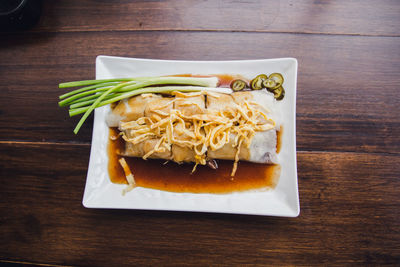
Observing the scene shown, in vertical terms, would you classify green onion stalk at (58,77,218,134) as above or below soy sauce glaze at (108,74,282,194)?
above

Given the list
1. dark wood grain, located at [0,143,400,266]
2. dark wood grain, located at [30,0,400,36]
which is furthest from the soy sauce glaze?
dark wood grain, located at [30,0,400,36]

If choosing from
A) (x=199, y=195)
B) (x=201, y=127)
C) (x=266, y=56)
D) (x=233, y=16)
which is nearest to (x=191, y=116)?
(x=201, y=127)

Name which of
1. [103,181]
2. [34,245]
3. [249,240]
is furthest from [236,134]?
[34,245]

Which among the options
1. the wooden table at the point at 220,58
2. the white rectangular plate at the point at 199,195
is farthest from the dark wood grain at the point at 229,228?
the white rectangular plate at the point at 199,195

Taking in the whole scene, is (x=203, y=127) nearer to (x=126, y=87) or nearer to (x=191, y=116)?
(x=191, y=116)

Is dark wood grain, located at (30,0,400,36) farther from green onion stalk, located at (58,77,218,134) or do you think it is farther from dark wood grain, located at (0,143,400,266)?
dark wood grain, located at (0,143,400,266)

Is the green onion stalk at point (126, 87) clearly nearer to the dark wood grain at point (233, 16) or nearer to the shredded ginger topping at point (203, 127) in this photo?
the shredded ginger topping at point (203, 127)
